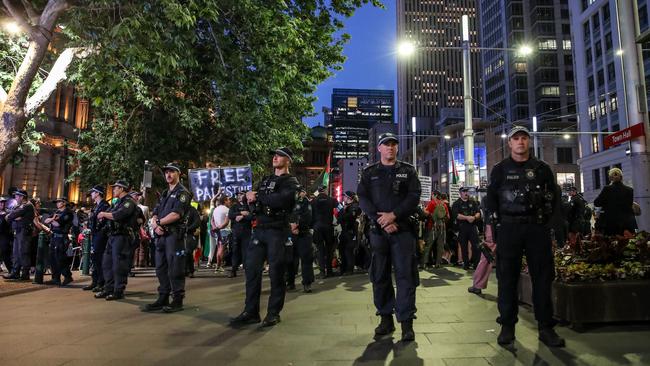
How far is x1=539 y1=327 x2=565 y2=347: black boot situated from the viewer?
425cm

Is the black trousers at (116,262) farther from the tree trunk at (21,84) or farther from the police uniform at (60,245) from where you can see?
the tree trunk at (21,84)

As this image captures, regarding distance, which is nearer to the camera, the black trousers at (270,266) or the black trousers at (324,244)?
the black trousers at (270,266)

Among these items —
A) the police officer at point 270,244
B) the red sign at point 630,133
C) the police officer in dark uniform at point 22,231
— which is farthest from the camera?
the police officer in dark uniform at point 22,231

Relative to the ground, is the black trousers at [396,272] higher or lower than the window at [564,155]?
lower

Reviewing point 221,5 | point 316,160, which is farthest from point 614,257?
point 316,160

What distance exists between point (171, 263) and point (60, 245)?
194 inches

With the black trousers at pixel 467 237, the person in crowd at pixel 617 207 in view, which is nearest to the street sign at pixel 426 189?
the black trousers at pixel 467 237

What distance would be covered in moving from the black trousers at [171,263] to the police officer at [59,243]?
4.56 m

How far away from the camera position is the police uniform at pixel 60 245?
9.82 m

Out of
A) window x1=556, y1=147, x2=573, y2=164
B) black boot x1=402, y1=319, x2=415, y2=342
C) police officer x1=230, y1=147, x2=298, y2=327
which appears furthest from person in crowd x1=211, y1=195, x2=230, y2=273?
window x1=556, y1=147, x2=573, y2=164

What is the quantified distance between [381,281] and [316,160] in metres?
101

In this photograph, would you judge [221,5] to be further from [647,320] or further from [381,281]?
[647,320]

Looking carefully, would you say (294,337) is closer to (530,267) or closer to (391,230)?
(391,230)

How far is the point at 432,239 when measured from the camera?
11711 millimetres
